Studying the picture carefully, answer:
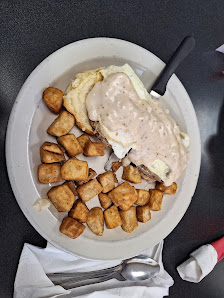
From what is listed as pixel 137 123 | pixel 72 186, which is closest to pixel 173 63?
pixel 137 123

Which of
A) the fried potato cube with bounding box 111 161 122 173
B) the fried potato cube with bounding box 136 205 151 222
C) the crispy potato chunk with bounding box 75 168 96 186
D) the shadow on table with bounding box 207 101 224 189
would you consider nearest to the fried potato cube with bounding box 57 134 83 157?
the crispy potato chunk with bounding box 75 168 96 186

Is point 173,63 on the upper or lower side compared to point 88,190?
upper

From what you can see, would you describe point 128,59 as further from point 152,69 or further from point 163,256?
Answer: point 163,256

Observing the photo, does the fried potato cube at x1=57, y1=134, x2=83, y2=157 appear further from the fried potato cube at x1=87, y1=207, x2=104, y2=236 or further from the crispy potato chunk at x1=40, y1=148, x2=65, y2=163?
the fried potato cube at x1=87, y1=207, x2=104, y2=236

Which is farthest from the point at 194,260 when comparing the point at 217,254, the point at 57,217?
the point at 57,217

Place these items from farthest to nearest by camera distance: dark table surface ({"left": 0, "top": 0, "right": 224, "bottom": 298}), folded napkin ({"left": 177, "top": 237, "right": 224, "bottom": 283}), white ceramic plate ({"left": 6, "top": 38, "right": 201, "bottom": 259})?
folded napkin ({"left": 177, "top": 237, "right": 224, "bottom": 283})
dark table surface ({"left": 0, "top": 0, "right": 224, "bottom": 298})
white ceramic plate ({"left": 6, "top": 38, "right": 201, "bottom": 259})

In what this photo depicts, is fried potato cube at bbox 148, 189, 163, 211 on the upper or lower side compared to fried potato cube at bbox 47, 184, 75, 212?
upper

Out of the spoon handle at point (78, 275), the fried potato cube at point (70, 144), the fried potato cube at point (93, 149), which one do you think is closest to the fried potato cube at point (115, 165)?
the fried potato cube at point (93, 149)

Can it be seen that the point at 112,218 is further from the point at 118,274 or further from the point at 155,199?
the point at 118,274
